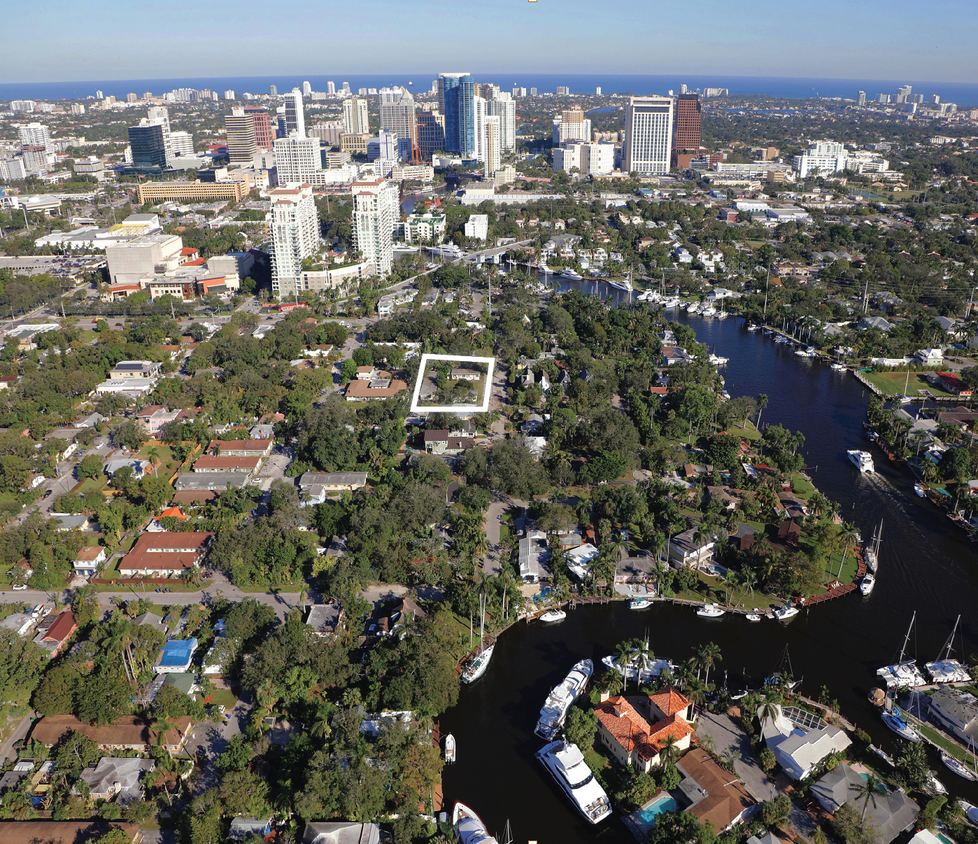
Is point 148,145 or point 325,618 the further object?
point 148,145

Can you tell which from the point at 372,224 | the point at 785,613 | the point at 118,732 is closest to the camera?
the point at 118,732

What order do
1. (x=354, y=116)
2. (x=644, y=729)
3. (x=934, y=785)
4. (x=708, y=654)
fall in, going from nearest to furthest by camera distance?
(x=934, y=785)
(x=644, y=729)
(x=708, y=654)
(x=354, y=116)

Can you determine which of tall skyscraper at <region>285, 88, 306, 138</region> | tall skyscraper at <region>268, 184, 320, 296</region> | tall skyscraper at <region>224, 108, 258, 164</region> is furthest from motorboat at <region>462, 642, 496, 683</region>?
tall skyscraper at <region>224, 108, 258, 164</region>

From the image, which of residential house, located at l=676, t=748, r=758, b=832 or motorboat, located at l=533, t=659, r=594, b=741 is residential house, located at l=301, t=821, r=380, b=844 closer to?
motorboat, located at l=533, t=659, r=594, b=741

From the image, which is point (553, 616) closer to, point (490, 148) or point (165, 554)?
point (165, 554)

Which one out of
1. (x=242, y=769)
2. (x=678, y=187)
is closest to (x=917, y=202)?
(x=678, y=187)

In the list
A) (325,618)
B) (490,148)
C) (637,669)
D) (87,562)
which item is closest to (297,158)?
(490,148)
